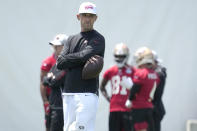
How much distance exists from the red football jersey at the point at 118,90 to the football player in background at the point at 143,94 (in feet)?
0.57

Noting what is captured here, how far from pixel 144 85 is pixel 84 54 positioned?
290 centimetres

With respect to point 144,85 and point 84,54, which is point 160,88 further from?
point 84,54

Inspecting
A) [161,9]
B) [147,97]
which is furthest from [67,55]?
[161,9]

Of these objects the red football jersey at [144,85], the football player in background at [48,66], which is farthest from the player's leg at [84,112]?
the red football jersey at [144,85]

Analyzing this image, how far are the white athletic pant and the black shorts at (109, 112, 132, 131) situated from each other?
9.54 feet

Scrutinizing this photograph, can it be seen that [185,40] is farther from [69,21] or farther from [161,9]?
[69,21]

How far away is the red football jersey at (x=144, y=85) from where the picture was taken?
27.0 ft

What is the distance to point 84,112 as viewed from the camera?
546 cm

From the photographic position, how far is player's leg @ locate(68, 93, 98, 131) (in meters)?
5.46

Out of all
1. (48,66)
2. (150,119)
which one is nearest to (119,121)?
(150,119)

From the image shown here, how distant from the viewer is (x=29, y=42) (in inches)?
378

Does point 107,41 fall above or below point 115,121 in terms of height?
above

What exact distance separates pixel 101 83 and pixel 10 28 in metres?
1.75

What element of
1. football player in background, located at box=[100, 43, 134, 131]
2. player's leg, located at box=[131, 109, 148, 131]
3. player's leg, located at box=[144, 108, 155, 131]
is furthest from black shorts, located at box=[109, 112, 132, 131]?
player's leg, located at box=[144, 108, 155, 131]
